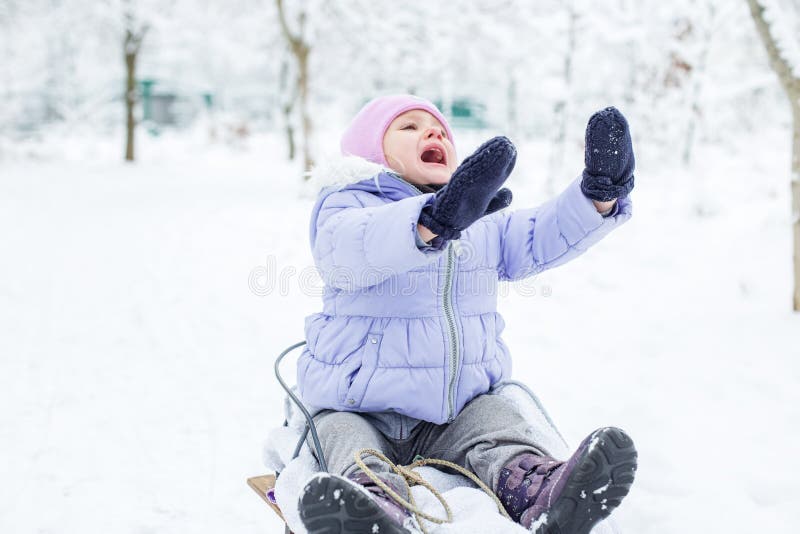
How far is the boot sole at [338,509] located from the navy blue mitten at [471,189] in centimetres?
58

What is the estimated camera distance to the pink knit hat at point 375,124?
2104 mm

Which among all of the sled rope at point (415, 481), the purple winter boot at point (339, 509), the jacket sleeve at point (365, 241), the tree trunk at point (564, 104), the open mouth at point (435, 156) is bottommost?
the sled rope at point (415, 481)

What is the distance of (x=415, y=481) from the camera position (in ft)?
5.61

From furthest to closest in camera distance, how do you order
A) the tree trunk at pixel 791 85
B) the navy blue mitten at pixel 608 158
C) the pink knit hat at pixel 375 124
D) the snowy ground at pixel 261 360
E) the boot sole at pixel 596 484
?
the tree trunk at pixel 791 85 < the snowy ground at pixel 261 360 < the pink knit hat at pixel 375 124 < the navy blue mitten at pixel 608 158 < the boot sole at pixel 596 484

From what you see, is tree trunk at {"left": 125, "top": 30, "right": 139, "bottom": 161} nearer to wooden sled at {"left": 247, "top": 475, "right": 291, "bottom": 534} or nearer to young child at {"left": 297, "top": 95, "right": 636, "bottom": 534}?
young child at {"left": 297, "top": 95, "right": 636, "bottom": 534}

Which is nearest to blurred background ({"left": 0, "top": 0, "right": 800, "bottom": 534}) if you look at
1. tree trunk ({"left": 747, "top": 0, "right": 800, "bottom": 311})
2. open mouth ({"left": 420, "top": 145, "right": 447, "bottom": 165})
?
tree trunk ({"left": 747, "top": 0, "right": 800, "bottom": 311})

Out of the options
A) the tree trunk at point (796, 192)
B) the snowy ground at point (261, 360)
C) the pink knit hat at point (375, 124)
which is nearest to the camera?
the pink knit hat at point (375, 124)

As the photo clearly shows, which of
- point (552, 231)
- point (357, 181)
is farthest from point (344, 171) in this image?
point (552, 231)

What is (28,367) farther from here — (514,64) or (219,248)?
(514,64)

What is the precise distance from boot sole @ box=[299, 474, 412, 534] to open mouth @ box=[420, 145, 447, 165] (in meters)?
1.04

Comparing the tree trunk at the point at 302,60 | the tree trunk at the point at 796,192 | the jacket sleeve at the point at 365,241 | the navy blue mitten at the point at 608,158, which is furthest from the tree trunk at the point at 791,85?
the tree trunk at the point at 302,60

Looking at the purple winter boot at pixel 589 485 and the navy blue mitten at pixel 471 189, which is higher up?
the navy blue mitten at pixel 471 189

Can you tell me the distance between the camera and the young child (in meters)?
1.47

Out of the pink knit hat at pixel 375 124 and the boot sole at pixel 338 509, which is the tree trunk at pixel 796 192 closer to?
the pink knit hat at pixel 375 124
